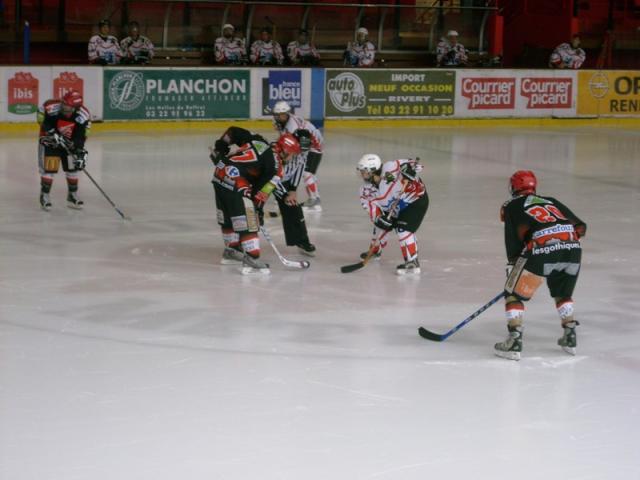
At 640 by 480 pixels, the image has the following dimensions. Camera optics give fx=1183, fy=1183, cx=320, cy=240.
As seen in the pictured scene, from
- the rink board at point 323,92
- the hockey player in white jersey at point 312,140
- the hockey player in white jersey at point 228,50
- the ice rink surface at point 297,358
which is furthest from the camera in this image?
the hockey player in white jersey at point 228,50

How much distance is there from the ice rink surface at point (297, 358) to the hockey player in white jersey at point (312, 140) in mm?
292

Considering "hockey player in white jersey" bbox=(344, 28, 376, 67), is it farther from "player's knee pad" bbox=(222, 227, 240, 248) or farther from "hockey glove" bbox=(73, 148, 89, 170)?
"player's knee pad" bbox=(222, 227, 240, 248)

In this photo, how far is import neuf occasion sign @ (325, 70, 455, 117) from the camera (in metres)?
19.1

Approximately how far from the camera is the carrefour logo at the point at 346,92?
62.6 feet

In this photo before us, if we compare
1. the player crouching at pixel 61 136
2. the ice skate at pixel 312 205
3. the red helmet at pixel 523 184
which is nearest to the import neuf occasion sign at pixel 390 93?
the ice skate at pixel 312 205

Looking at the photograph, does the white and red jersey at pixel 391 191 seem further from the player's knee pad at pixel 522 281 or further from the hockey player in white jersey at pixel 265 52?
the hockey player in white jersey at pixel 265 52

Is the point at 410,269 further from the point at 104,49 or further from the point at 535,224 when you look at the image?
the point at 104,49

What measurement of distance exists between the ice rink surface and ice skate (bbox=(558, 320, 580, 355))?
0.26 feet

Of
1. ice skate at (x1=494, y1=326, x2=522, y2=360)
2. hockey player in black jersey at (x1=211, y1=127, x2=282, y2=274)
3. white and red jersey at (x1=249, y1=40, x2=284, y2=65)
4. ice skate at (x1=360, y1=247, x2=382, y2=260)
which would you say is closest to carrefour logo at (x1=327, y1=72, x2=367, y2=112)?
white and red jersey at (x1=249, y1=40, x2=284, y2=65)

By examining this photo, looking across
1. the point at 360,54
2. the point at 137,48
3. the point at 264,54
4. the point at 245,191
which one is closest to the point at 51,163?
the point at 245,191

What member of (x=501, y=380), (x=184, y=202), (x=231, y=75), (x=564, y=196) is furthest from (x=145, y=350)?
(x=231, y=75)

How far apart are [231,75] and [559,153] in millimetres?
5251

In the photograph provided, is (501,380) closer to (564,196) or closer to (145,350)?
(145,350)

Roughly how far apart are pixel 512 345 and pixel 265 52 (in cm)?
1371
